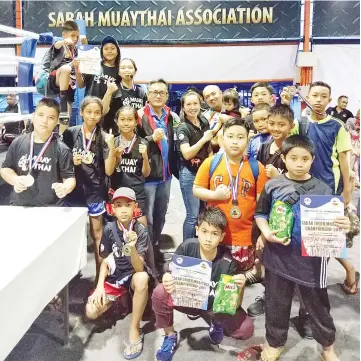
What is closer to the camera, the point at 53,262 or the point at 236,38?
the point at 53,262

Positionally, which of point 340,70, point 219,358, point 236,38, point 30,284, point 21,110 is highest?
point 236,38

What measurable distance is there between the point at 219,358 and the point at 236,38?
717cm

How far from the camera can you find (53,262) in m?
1.66

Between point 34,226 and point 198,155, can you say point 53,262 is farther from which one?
point 198,155

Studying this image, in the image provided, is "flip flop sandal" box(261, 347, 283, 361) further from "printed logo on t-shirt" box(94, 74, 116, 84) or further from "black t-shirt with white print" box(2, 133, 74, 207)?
"printed logo on t-shirt" box(94, 74, 116, 84)

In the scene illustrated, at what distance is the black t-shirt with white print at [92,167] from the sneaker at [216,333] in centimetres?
102

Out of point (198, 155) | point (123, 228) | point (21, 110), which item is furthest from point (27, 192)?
point (21, 110)

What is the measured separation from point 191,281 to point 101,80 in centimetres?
167

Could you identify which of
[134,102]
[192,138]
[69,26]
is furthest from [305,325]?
[69,26]

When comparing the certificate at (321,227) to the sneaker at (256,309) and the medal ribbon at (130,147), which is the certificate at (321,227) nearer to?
the sneaker at (256,309)

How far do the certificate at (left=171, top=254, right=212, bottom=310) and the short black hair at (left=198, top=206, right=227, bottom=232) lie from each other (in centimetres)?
25

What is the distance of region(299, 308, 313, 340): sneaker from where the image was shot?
2160 millimetres

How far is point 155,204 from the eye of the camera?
285 cm

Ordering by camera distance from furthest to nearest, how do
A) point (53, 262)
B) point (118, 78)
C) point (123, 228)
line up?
point (118, 78) < point (123, 228) < point (53, 262)
